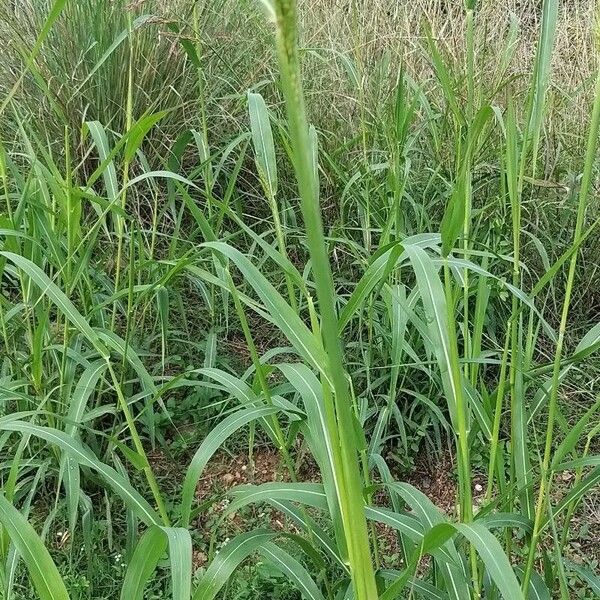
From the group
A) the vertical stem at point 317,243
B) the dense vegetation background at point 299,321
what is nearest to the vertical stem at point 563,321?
the dense vegetation background at point 299,321

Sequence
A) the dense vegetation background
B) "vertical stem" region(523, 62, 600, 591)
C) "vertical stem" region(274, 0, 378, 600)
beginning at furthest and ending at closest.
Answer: the dense vegetation background
"vertical stem" region(523, 62, 600, 591)
"vertical stem" region(274, 0, 378, 600)

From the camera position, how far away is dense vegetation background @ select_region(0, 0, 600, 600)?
2.88 ft

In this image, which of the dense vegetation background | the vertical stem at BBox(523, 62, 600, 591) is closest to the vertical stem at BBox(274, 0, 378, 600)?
the dense vegetation background

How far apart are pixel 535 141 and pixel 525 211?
1475 mm

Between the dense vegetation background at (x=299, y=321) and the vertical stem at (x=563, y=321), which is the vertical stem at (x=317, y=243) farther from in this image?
the vertical stem at (x=563, y=321)

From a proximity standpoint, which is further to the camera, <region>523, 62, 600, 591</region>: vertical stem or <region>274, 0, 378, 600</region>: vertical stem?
<region>523, 62, 600, 591</region>: vertical stem

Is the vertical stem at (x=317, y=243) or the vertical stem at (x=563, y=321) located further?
the vertical stem at (x=563, y=321)

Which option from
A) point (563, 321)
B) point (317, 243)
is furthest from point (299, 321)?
point (317, 243)

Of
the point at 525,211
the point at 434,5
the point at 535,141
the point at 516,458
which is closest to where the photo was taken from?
the point at 535,141

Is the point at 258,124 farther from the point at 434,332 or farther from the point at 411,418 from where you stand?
the point at 411,418

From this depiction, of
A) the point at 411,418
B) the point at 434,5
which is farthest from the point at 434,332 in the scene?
the point at 434,5

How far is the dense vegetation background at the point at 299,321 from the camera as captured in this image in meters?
0.88

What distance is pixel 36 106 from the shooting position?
7.84ft

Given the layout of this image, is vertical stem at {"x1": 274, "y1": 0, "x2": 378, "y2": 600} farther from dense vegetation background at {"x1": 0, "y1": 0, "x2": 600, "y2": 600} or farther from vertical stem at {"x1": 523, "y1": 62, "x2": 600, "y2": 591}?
vertical stem at {"x1": 523, "y1": 62, "x2": 600, "y2": 591}
